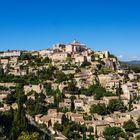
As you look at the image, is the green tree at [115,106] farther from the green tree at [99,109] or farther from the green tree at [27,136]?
the green tree at [27,136]

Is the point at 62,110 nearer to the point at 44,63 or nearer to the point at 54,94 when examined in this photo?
the point at 54,94

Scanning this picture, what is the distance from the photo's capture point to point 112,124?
4097cm

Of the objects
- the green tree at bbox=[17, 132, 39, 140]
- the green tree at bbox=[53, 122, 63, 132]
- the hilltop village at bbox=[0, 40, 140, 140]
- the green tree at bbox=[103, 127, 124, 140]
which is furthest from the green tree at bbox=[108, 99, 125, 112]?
the green tree at bbox=[17, 132, 39, 140]

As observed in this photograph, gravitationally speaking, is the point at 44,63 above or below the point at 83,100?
above

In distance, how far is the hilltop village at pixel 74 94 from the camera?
39750 mm

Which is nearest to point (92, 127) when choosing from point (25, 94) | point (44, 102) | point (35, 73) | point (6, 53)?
point (44, 102)

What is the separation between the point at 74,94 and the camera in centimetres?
4841

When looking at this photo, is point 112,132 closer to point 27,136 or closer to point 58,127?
point 58,127

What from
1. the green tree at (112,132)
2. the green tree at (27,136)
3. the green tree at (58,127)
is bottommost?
the green tree at (112,132)

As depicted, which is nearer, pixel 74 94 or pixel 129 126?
pixel 129 126

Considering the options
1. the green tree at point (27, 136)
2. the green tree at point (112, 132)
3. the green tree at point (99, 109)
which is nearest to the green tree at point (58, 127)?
the green tree at point (112, 132)

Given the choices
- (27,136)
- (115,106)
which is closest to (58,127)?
(115,106)

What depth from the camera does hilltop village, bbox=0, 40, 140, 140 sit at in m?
39.8

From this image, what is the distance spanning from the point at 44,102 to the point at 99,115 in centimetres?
690
